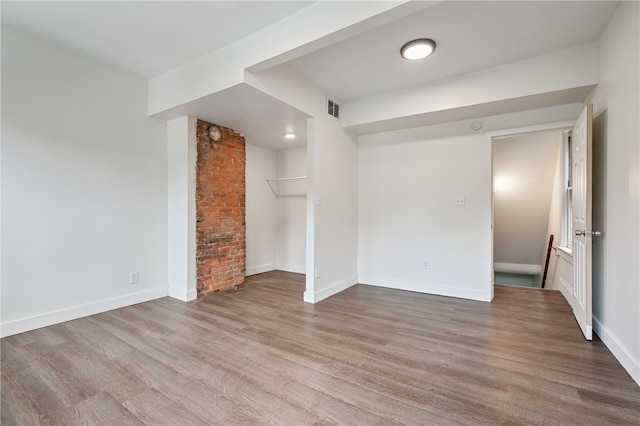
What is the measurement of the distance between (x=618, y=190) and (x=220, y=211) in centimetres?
401

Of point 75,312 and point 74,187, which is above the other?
point 74,187

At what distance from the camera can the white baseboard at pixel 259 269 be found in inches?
190

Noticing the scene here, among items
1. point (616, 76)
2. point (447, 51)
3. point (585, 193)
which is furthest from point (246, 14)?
point (585, 193)

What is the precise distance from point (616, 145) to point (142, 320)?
4377mm

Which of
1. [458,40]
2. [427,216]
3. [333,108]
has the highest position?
[458,40]

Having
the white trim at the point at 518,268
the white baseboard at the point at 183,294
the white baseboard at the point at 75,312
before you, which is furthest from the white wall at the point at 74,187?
the white trim at the point at 518,268

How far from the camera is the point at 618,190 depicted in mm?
2072

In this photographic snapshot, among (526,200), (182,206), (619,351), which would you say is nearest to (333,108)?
(182,206)

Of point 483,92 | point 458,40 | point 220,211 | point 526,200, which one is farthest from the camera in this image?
point 526,200

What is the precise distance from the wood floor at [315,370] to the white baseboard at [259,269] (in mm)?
1756

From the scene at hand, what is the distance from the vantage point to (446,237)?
12.1 ft

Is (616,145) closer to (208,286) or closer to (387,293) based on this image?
(387,293)

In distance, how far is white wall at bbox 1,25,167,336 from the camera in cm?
244

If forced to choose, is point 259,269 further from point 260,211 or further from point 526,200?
point 526,200
